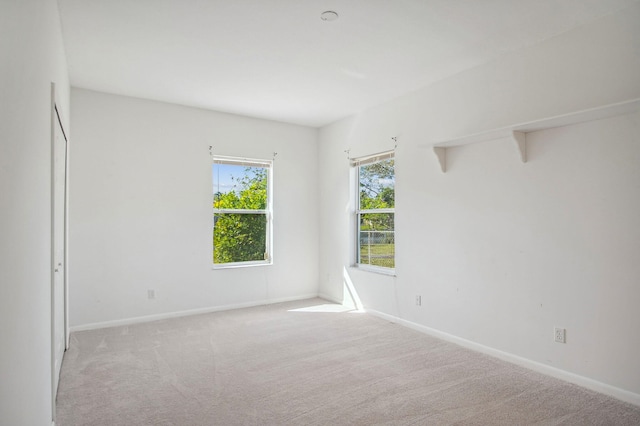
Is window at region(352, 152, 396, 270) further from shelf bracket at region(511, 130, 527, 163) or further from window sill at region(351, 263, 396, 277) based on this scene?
shelf bracket at region(511, 130, 527, 163)

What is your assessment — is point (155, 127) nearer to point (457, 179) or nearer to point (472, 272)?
point (457, 179)

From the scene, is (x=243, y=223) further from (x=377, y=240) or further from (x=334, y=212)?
(x=377, y=240)

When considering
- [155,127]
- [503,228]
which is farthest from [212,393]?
[155,127]

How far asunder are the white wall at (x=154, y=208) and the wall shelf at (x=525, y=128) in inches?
100

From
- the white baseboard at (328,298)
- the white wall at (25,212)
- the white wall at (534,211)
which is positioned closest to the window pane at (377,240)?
the white wall at (534,211)

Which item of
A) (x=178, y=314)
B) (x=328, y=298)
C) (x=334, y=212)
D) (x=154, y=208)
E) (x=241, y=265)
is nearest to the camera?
(x=154, y=208)

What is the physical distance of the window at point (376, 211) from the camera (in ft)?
15.7

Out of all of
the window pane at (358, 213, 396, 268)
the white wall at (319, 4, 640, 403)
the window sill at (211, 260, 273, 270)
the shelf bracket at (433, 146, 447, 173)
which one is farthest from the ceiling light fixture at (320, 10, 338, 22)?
the window sill at (211, 260, 273, 270)

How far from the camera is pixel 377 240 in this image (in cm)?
502

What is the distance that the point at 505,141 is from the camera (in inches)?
133

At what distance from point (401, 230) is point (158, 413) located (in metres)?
3.04

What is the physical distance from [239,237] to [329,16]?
11.3ft

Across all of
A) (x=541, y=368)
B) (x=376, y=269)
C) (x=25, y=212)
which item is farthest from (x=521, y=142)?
(x=25, y=212)

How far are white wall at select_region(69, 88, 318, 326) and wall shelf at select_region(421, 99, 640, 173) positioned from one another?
8.35ft
